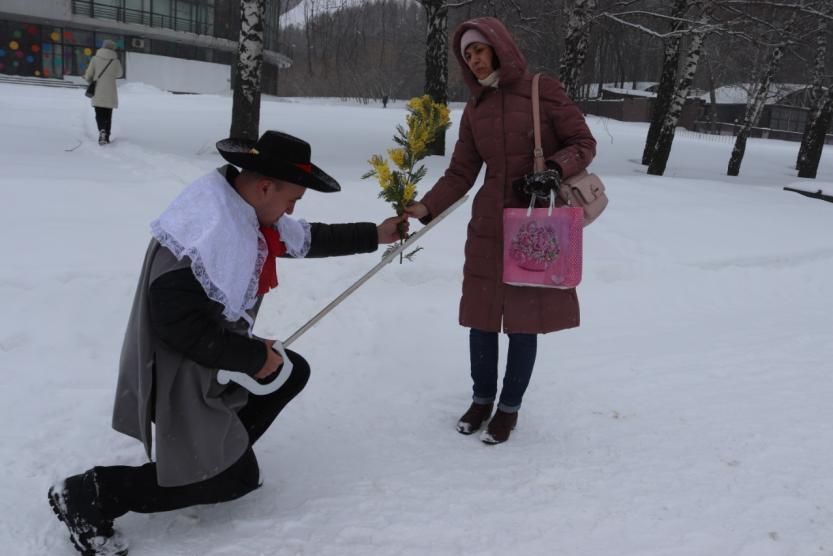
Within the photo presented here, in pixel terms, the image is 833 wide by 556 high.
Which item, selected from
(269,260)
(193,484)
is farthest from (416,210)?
(193,484)

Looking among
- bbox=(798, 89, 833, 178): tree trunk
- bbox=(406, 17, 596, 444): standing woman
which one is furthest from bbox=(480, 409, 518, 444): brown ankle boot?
bbox=(798, 89, 833, 178): tree trunk

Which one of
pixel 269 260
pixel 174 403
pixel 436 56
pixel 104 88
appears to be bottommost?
pixel 174 403

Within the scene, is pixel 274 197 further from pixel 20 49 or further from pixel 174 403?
pixel 20 49

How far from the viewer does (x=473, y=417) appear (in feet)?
11.3

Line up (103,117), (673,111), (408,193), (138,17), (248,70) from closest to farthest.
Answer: (408,193) < (248,70) < (103,117) < (673,111) < (138,17)

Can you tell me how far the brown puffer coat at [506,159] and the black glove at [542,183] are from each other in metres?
0.07

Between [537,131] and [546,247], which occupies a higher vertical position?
[537,131]

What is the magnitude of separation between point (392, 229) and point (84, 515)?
1728 millimetres

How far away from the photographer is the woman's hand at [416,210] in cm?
326

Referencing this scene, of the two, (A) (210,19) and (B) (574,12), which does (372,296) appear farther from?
(A) (210,19)

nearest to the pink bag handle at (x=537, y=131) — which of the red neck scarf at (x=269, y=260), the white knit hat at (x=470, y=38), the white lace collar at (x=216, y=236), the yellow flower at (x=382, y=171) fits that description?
the white knit hat at (x=470, y=38)

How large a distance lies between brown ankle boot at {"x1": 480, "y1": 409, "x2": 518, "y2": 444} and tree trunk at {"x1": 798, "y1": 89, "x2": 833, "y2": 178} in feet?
53.3

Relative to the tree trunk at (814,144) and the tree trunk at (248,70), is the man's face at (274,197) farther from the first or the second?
the tree trunk at (814,144)

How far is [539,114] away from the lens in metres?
3.03
